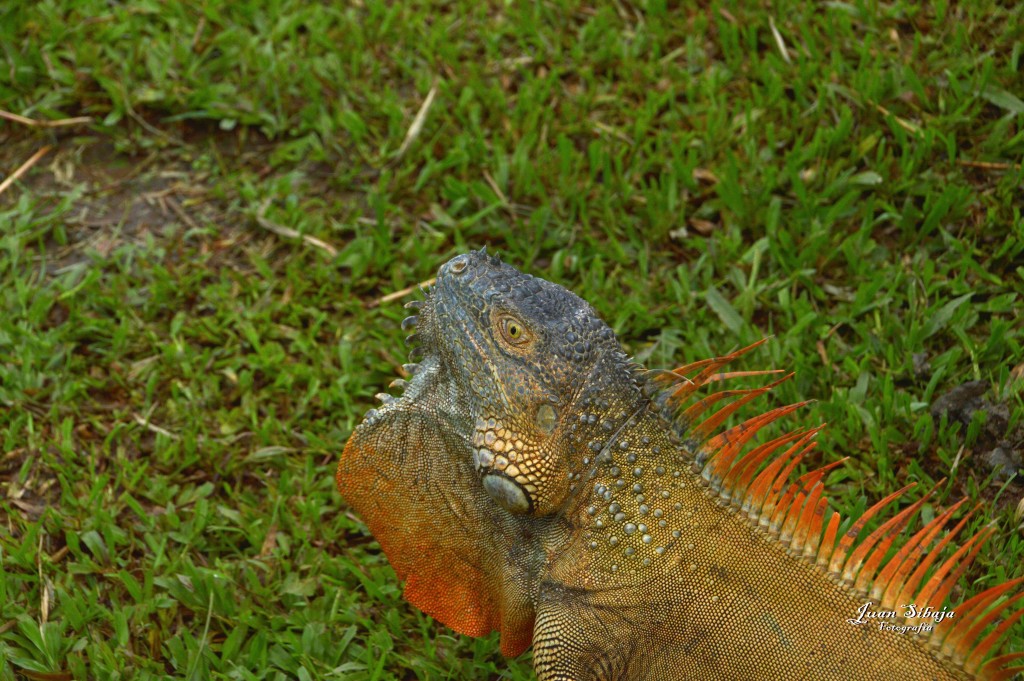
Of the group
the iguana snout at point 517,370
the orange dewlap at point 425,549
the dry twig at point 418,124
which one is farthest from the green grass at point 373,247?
the iguana snout at point 517,370

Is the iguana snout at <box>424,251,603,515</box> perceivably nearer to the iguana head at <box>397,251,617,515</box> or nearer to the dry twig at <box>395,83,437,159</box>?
the iguana head at <box>397,251,617,515</box>

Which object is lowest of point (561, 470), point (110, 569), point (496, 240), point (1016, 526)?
point (110, 569)

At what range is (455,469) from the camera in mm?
3289

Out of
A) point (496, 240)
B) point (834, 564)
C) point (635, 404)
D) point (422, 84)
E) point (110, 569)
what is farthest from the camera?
point (422, 84)

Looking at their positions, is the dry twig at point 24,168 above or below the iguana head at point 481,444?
below

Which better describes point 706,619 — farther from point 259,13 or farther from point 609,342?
point 259,13

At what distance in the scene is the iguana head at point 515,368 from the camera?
299 cm

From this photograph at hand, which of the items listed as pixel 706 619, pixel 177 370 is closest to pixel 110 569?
pixel 177 370

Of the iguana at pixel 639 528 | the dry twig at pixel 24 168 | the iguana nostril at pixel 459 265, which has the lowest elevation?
the dry twig at pixel 24 168

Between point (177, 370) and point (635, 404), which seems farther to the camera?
point (177, 370)

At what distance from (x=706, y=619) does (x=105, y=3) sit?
5.21m

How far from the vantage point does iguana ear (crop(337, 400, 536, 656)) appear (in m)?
3.24
